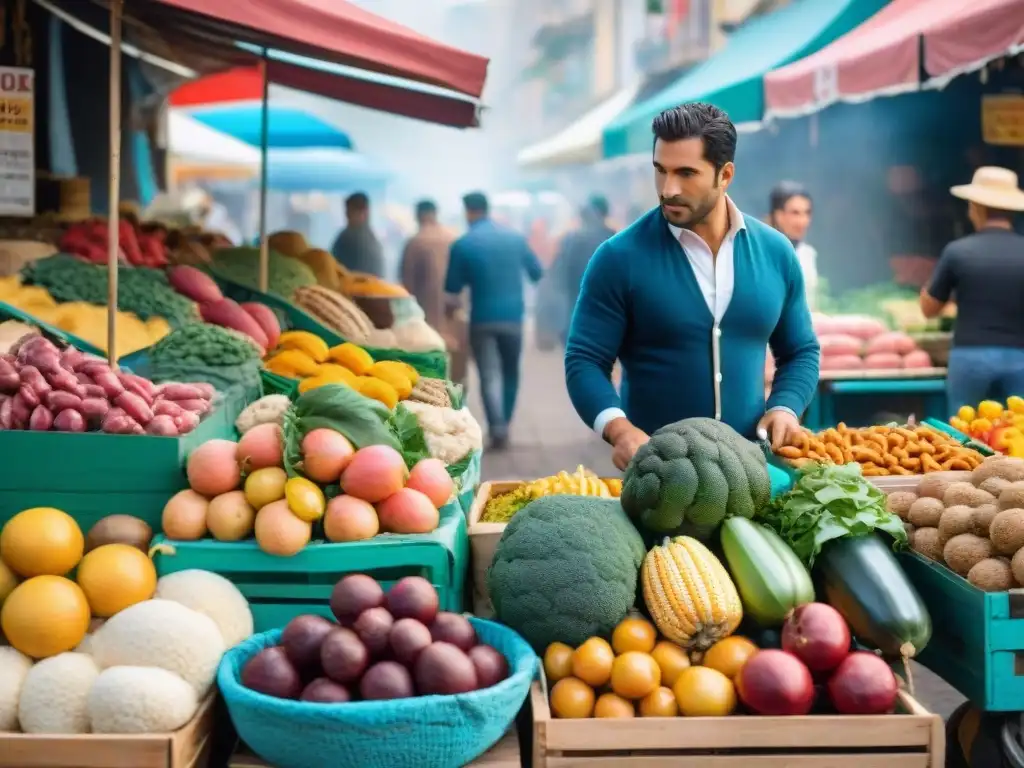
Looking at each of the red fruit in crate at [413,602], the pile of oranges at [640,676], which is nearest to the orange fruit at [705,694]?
the pile of oranges at [640,676]

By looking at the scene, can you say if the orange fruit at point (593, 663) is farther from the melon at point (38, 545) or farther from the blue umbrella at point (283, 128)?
the blue umbrella at point (283, 128)

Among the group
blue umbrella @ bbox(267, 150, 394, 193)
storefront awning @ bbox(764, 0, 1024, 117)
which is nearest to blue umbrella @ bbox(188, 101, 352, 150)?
blue umbrella @ bbox(267, 150, 394, 193)

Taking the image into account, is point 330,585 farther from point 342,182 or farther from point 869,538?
point 342,182

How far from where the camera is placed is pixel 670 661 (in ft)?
11.3

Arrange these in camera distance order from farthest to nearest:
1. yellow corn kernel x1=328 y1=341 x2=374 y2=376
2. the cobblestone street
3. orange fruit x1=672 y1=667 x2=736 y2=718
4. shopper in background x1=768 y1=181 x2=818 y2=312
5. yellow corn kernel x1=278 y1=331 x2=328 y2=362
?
the cobblestone street
shopper in background x1=768 y1=181 x2=818 y2=312
yellow corn kernel x1=278 y1=331 x2=328 y2=362
yellow corn kernel x1=328 y1=341 x2=374 y2=376
orange fruit x1=672 y1=667 x2=736 y2=718

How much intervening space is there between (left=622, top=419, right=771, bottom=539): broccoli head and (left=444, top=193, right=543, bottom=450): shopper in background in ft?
→ 27.8

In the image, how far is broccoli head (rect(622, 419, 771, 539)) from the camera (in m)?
3.71

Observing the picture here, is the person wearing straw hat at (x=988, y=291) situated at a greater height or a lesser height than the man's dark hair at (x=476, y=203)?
lesser

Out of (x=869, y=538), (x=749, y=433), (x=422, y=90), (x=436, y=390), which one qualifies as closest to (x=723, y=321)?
(x=749, y=433)

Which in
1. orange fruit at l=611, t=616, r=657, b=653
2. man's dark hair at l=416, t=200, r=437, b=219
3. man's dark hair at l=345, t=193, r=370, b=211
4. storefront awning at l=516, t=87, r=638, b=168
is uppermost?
storefront awning at l=516, t=87, r=638, b=168

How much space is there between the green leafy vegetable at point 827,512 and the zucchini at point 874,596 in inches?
2.0

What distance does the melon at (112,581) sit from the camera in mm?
3654

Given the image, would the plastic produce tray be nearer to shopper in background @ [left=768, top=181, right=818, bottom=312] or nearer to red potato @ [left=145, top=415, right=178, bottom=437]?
red potato @ [left=145, top=415, right=178, bottom=437]

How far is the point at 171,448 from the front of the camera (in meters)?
4.12
